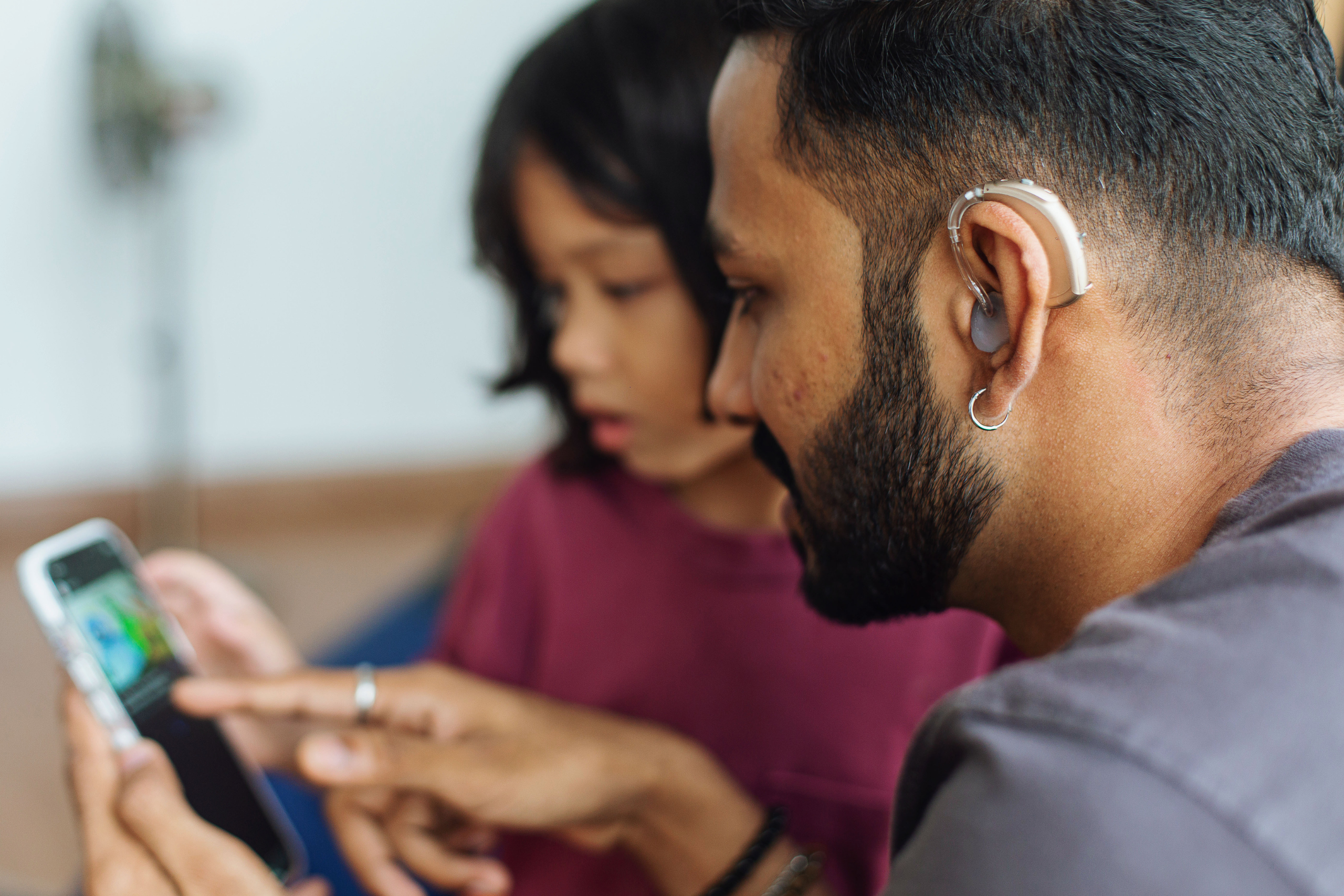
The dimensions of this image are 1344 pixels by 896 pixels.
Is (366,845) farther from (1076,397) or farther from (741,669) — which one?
(1076,397)

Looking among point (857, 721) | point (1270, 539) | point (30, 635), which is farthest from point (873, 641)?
point (30, 635)

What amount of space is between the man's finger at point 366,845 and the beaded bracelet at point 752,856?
0.25 m

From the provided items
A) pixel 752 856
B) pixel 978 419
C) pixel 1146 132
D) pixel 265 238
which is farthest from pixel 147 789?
pixel 265 238

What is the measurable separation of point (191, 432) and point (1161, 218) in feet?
8.79

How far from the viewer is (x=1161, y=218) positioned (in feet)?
1.83

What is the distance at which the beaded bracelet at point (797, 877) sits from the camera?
2.77 feet

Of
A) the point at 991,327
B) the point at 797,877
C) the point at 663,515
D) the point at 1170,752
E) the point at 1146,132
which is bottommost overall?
the point at 797,877

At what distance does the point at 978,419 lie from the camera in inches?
23.2

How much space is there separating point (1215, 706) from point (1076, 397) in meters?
0.23

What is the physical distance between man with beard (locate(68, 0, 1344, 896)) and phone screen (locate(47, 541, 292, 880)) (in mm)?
95

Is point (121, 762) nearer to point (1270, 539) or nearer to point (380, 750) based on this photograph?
point (380, 750)

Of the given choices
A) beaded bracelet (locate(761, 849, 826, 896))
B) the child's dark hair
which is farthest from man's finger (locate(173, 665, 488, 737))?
the child's dark hair

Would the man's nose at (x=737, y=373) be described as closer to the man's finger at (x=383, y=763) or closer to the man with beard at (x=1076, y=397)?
the man with beard at (x=1076, y=397)

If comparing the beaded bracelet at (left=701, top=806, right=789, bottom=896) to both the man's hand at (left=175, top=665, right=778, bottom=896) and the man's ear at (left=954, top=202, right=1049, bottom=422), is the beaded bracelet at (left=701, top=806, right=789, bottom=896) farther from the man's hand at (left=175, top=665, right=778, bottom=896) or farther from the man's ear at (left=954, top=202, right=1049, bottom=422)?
the man's ear at (left=954, top=202, right=1049, bottom=422)
